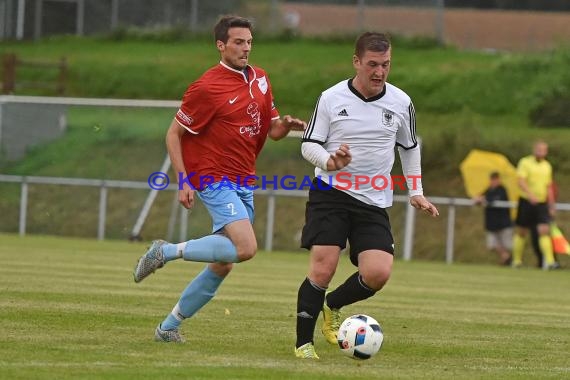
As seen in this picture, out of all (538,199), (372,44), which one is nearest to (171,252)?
(372,44)

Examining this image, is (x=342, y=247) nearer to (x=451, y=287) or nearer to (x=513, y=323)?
(x=513, y=323)

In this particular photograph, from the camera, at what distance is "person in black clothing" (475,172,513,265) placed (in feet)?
82.3

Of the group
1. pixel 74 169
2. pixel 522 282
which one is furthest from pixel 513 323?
pixel 74 169

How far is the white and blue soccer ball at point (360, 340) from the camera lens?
835 centimetres

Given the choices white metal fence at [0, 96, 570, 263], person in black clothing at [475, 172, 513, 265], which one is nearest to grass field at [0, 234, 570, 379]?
person in black clothing at [475, 172, 513, 265]

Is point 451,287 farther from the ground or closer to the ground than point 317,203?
closer to the ground

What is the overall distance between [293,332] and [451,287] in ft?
22.5

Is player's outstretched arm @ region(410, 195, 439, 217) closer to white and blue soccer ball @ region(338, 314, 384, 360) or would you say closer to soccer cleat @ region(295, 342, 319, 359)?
white and blue soccer ball @ region(338, 314, 384, 360)

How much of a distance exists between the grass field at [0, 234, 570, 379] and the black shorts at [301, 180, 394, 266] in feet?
2.38

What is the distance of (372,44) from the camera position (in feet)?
28.0

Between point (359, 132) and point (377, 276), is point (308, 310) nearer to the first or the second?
point (377, 276)

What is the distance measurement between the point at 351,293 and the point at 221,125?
1400mm

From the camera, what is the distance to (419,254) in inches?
1056

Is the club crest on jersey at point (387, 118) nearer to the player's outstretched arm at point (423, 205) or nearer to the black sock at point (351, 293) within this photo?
the player's outstretched arm at point (423, 205)
